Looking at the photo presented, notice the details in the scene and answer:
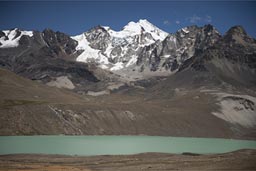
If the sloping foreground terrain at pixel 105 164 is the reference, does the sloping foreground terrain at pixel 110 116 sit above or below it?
above

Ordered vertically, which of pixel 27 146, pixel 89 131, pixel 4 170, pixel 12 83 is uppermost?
pixel 12 83

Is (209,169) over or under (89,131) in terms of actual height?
under

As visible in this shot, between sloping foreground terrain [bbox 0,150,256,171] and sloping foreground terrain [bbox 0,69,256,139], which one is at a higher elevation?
sloping foreground terrain [bbox 0,69,256,139]

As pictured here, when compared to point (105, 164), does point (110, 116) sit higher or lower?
higher

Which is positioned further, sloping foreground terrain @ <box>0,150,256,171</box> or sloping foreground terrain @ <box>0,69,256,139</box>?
sloping foreground terrain @ <box>0,69,256,139</box>

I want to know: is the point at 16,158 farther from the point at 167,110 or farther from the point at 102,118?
the point at 167,110

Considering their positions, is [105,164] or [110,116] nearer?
[105,164]

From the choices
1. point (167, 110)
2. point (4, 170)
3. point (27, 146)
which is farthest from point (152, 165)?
point (167, 110)

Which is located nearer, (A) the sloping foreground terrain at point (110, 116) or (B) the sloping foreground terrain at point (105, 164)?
(B) the sloping foreground terrain at point (105, 164)
